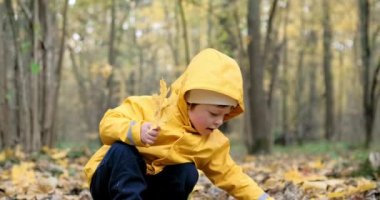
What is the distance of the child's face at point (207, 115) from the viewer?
7.82ft

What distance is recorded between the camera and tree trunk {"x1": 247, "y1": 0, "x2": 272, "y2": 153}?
9.77 m

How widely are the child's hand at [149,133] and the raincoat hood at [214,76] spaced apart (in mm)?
208

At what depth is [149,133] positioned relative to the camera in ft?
7.44

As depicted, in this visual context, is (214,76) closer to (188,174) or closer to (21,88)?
(188,174)

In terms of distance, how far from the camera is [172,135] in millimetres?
2459

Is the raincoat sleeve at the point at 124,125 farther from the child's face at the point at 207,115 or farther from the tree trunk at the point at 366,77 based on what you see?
the tree trunk at the point at 366,77

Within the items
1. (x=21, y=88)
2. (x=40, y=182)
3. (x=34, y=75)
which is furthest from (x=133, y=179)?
(x=34, y=75)

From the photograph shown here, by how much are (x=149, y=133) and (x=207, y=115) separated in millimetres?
278

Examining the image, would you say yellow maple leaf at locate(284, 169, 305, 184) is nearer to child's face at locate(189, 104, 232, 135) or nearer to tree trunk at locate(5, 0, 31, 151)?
child's face at locate(189, 104, 232, 135)

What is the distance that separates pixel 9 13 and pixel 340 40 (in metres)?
27.0

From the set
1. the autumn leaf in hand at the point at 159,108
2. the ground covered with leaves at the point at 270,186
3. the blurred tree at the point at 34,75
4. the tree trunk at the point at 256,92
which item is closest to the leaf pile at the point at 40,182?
the ground covered with leaves at the point at 270,186

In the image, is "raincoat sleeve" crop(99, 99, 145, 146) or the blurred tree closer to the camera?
"raincoat sleeve" crop(99, 99, 145, 146)

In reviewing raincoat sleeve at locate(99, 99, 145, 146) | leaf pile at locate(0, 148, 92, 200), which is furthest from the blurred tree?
raincoat sleeve at locate(99, 99, 145, 146)

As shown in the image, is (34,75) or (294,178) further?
(34,75)
